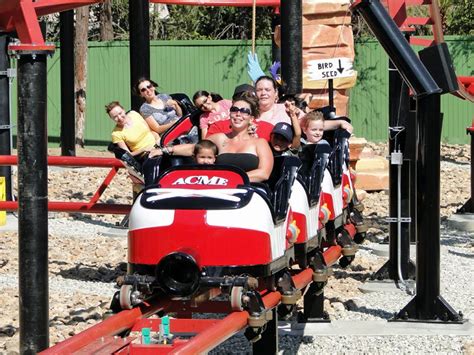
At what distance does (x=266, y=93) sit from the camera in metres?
8.84

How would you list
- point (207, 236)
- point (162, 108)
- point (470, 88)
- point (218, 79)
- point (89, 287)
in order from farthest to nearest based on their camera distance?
point (218, 79), point (470, 88), point (162, 108), point (89, 287), point (207, 236)

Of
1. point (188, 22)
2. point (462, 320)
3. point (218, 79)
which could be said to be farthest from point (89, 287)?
point (188, 22)

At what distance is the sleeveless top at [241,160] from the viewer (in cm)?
748

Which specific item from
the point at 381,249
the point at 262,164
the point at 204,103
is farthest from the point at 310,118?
the point at 381,249

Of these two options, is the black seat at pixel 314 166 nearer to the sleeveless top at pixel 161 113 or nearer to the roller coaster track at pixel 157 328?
the roller coaster track at pixel 157 328

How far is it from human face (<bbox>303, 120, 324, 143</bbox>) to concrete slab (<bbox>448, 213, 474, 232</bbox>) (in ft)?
17.2

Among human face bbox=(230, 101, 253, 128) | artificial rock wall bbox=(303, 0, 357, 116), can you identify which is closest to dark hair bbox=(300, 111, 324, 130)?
human face bbox=(230, 101, 253, 128)

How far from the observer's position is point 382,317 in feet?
29.2

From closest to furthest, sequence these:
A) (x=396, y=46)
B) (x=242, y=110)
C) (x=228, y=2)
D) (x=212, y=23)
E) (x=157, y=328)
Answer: (x=157, y=328) → (x=242, y=110) → (x=396, y=46) → (x=228, y=2) → (x=212, y=23)

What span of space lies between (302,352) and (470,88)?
8349 mm

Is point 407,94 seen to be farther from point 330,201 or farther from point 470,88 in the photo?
point 470,88

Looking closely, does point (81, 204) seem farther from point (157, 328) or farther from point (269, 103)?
point (157, 328)

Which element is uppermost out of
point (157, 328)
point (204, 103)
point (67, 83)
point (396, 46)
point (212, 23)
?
point (212, 23)

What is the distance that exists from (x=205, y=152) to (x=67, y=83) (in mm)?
11089
